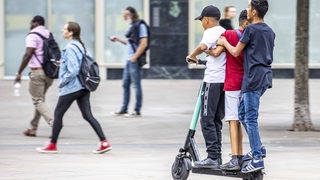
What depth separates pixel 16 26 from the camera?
902 inches

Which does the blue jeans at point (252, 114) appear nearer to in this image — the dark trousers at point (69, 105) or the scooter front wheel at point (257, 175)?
the scooter front wheel at point (257, 175)

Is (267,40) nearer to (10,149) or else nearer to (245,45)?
(245,45)

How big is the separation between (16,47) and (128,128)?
944 centimetres

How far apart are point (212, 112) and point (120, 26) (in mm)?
14676

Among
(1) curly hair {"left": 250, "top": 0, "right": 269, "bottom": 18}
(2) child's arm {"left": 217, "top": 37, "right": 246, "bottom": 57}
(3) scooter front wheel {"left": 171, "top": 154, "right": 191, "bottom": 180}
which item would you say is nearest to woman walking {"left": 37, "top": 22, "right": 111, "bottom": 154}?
(3) scooter front wheel {"left": 171, "top": 154, "right": 191, "bottom": 180}

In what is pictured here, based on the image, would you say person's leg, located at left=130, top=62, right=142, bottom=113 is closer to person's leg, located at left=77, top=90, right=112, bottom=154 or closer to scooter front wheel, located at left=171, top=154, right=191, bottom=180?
person's leg, located at left=77, top=90, right=112, bottom=154

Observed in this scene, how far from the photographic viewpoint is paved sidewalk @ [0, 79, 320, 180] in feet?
31.9

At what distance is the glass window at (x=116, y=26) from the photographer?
75.6 feet

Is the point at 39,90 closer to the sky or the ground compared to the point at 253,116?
closer to the ground

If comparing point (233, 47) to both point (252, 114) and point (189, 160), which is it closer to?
point (252, 114)

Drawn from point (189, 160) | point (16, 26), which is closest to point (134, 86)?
point (189, 160)

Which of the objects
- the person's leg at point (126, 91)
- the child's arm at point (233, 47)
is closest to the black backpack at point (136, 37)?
the person's leg at point (126, 91)

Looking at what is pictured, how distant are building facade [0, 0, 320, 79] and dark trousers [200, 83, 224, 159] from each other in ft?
46.2

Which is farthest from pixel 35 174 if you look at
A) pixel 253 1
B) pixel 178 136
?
pixel 178 136
